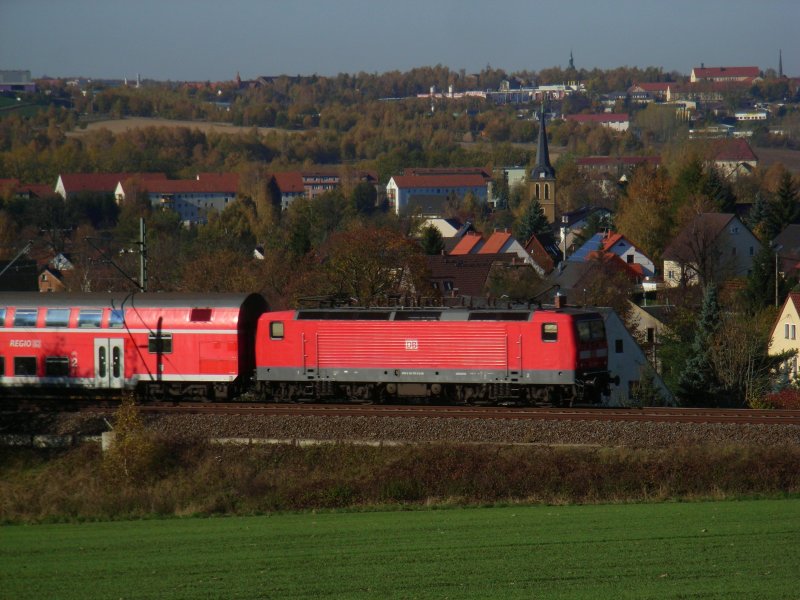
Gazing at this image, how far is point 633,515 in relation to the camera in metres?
22.5

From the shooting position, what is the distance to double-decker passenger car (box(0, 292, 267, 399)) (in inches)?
1345

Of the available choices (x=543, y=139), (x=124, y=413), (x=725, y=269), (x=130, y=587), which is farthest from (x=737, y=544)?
(x=543, y=139)

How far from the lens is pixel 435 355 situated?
33.0 meters

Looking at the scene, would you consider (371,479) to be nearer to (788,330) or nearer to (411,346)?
(411,346)

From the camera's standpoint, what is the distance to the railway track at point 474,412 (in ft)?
98.1

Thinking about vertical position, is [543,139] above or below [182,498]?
above

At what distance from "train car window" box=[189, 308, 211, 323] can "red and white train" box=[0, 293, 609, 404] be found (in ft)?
0.10

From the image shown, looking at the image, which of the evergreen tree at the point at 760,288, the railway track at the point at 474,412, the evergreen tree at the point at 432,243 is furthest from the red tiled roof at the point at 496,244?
the railway track at the point at 474,412

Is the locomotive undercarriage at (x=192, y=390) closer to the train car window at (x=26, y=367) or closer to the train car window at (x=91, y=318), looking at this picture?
the train car window at (x=91, y=318)

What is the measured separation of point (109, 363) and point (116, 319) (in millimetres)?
1398

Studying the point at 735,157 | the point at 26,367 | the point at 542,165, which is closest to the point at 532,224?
the point at 542,165

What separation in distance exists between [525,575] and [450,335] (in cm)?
1559

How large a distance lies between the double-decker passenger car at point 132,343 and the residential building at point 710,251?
5113 cm

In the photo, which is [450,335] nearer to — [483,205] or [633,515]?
[633,515]
